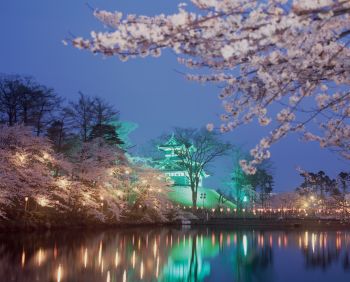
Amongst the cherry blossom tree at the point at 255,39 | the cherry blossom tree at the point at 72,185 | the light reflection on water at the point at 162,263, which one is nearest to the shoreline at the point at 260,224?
the cherry blossom tree at the point at 72,185

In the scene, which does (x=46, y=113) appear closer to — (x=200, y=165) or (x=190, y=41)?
(x=200, y=165)

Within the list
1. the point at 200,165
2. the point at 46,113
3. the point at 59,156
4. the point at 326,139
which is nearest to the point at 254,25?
the point at 326,139

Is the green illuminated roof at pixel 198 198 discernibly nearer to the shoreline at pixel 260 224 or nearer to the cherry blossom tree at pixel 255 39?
the shoreline at pixel 260 224

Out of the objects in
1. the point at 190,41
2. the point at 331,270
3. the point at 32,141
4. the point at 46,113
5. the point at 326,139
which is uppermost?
the point at 46,113

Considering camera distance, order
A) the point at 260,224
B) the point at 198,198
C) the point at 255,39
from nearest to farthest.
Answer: the point at 255,39
the point at 260,224
the point at 198,198

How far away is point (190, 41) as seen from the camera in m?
4.16

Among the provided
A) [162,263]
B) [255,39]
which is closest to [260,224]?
[162,263]

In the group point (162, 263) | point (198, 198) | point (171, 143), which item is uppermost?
point (171, 143)

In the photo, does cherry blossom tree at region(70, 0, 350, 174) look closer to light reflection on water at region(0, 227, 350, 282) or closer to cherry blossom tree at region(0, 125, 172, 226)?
light reflection on water at region(0, 227, 350, 282)

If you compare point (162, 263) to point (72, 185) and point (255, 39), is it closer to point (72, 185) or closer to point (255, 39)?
point (255, 39)

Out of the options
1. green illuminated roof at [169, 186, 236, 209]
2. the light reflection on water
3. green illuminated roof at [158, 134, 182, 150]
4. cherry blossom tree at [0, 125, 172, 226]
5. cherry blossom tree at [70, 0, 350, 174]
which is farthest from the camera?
green illuminated roof at [169, 186, 236, 209]

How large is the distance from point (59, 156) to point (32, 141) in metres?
3.39

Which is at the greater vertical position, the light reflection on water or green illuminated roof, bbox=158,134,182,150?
green illuminated roof, bbox=158,134,182,150

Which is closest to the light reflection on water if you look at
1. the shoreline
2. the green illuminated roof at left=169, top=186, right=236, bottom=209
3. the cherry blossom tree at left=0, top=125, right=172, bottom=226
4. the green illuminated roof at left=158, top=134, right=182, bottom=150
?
the cherry blossom tree at left=0, top=125, right=172, bottom=226
